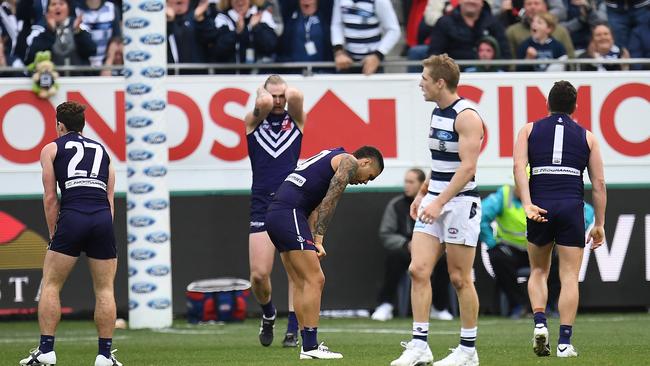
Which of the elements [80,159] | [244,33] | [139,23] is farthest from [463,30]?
[80,159]

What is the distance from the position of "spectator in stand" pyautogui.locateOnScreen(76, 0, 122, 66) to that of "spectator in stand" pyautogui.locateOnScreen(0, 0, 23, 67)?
90 centimetres

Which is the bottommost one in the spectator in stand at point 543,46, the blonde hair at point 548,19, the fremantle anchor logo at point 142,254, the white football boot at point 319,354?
the white football boot at point 319,354

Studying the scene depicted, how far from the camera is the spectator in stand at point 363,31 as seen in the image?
17609 mm

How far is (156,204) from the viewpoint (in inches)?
635

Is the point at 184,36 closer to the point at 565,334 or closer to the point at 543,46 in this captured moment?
the point at 543,46

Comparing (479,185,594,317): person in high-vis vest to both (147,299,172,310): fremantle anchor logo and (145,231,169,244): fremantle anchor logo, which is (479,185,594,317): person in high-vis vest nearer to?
(145,231,169,244): fremantle anchor logo

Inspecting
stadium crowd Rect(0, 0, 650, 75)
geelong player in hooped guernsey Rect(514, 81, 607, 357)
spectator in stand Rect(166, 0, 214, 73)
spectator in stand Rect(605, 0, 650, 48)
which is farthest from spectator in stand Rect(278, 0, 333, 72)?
geelong player in hooped guernsey Rect(514, 81, 607, 357)

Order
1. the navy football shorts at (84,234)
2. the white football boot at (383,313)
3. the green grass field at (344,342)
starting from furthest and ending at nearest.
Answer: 1. the white football boot at (383,313)
2. the green grass field at (344,342)
3. the navy football shorts at (84,234)

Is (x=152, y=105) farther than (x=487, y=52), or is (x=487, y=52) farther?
(x=487, y=52)

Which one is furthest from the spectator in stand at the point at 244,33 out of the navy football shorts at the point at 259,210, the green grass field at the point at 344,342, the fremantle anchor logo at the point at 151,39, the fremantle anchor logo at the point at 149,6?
the navy football shorts at the point at 259,210

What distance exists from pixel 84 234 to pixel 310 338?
79.2 inches

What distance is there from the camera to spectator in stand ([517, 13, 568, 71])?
18.0 metres

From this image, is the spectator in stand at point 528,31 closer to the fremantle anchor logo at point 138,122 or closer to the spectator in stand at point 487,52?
the spectator in stand at point 487,52

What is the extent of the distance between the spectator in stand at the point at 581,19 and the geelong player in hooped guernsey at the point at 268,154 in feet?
21.8
